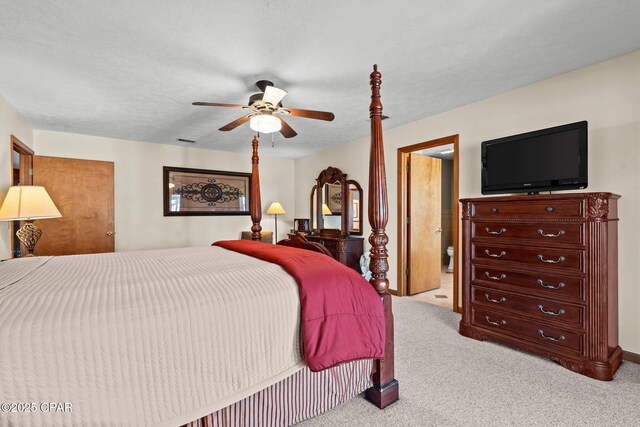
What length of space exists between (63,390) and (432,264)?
14.5 feet

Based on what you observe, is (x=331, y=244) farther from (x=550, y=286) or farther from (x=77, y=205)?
(x=77, y=205)

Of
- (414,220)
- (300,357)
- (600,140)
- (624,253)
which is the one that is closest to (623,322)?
(624,253)

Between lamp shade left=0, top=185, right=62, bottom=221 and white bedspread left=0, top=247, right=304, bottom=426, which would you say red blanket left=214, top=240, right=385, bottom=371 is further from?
lamp shade left=0, top=185, right=62, bottom=221

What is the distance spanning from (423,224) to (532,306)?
6.83 feet

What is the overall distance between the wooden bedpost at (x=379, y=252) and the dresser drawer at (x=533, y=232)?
1.35 metres

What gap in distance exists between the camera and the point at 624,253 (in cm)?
227

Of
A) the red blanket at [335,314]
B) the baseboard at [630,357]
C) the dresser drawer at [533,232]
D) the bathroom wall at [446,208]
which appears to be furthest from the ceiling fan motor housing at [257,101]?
the bathroom wall at [446,208]

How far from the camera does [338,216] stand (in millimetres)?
5117

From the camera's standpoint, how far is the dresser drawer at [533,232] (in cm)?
212

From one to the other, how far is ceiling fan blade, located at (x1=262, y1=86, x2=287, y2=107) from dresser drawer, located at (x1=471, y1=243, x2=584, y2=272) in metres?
2.16

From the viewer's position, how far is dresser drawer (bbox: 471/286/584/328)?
2137 millimetres

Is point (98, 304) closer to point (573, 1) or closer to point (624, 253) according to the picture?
point (573, 1)

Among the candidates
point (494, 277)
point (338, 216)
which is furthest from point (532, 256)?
point (338, 216)

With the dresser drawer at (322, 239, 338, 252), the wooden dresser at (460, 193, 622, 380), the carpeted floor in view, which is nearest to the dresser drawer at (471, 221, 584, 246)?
the wooden dresser at (460, 193, 622, 380)
